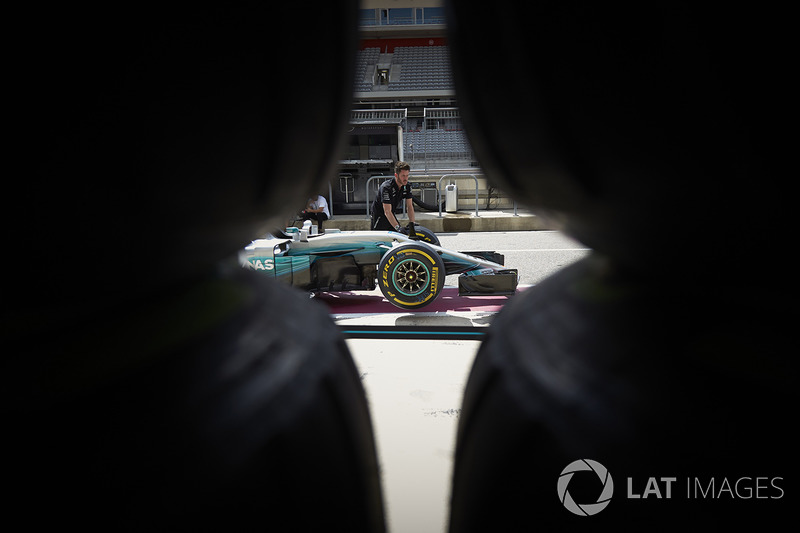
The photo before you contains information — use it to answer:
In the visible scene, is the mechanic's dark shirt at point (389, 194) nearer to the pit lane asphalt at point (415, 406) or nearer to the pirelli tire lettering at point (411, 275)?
the pirelli tire lettering at point (411, 275)

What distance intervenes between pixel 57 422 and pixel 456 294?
2236 mm

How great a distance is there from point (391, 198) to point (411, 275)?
0.99 m

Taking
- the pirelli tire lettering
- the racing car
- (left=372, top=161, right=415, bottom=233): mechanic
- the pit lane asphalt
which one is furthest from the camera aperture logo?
(left=372, top=161, right=415, bottom=233): mechanic

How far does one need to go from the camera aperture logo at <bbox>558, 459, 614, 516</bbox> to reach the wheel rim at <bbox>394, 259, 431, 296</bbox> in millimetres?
1758

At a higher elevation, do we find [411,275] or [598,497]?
[598,497]

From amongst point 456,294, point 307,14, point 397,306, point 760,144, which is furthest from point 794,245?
point 456,294

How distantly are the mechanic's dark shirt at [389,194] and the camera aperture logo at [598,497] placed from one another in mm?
2654

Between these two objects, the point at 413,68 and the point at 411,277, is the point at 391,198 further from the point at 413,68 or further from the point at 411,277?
the point at 413,68

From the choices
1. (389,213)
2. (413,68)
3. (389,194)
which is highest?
(413,68)

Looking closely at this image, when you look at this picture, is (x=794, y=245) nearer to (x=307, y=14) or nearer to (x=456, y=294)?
(x=307, y=14)

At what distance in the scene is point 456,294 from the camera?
2404mm

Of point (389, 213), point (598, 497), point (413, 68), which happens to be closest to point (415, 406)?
point (598, 497)

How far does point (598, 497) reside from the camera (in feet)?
0.74

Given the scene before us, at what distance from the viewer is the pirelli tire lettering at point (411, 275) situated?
6.50 ft
